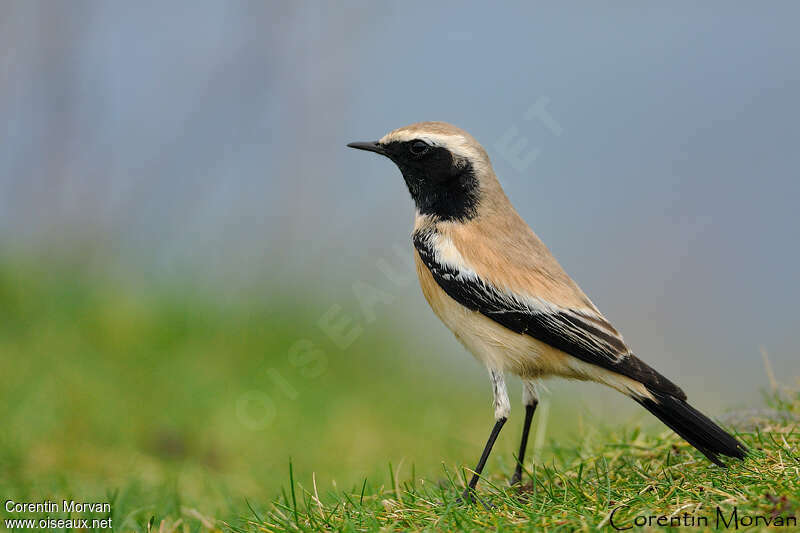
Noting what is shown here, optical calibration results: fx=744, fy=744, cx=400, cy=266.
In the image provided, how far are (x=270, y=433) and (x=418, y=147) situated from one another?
4.75m

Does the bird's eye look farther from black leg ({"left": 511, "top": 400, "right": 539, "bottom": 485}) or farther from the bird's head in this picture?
black leg ({"left": 511, "top": 400, "right": 539, "bottom": 485})

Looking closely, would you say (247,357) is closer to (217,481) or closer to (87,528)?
(217,481)

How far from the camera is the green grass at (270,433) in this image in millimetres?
4609

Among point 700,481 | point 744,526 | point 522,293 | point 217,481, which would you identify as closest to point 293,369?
point 217,481

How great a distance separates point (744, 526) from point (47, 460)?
6.59 metres

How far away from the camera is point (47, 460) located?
24.9 ft

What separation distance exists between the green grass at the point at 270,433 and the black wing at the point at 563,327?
2.18ft

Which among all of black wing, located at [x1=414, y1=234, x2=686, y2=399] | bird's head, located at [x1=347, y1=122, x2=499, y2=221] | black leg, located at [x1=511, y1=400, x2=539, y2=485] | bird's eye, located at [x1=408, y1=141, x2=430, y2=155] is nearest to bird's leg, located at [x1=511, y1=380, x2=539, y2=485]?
black leg, located at [x1=511, y1=400, x2=539, y2=485]

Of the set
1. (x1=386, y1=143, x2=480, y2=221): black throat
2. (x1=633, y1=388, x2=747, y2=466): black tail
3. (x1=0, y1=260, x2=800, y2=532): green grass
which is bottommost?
(x1=0, y1=260, x2=800, y2=532): green grass

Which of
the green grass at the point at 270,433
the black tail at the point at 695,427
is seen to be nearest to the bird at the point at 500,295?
the black tail at the point at 695,427

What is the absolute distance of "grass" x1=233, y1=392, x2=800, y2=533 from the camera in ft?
13.1

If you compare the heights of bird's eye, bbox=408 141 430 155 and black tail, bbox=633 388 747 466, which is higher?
bird's eye, bbox=408 141 430 155

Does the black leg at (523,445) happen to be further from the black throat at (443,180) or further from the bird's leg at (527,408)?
the black throat at (443,180)

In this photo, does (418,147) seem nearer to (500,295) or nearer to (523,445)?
(500,295)
